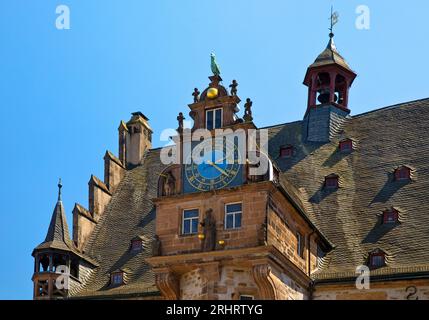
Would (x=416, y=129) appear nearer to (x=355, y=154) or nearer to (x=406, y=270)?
(x=355, y=154)

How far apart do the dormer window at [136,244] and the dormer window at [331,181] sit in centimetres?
712

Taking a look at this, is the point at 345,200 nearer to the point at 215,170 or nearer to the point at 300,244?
the point at 300,244

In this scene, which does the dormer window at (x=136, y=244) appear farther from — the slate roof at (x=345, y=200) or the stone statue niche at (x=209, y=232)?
the stone statue niche at (x=209, y=232)

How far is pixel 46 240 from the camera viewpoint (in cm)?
3878

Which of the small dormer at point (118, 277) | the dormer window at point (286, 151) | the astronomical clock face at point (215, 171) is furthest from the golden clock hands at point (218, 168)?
the dormer window at point (286, 151)

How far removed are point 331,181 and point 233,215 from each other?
789 cm

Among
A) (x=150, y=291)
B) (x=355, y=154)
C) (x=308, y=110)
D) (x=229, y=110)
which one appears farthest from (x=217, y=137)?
(x=308, y=110)

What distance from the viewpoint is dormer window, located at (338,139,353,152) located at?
4084cm

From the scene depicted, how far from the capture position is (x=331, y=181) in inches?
1538

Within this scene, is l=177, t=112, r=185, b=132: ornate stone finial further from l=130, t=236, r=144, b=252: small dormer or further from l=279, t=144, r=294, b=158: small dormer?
l=279, t=144, r=294, b=158: small dormer

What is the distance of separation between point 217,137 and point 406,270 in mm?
7181

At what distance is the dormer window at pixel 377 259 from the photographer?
33969 mm
